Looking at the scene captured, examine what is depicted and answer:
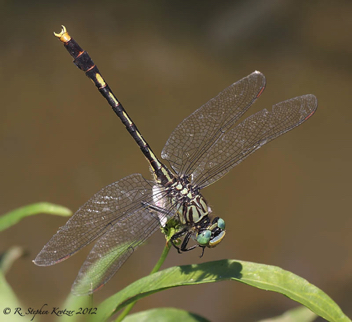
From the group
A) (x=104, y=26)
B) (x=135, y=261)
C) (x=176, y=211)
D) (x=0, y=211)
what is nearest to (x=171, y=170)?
(x=176, y=211)

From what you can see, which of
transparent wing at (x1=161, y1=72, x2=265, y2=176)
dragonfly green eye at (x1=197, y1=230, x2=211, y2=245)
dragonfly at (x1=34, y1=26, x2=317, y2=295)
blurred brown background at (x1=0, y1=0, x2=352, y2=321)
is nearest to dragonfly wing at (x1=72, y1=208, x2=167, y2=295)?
dragonfly at (x1=34, y1=26, x2=317, y2=295)

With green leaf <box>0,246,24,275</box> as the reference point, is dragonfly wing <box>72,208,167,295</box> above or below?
below

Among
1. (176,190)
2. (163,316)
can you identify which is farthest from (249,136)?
(163,316)

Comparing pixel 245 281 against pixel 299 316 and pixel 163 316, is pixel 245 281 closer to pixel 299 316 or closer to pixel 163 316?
pixel 163 316

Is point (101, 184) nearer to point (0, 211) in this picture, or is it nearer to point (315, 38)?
point (0, 211)

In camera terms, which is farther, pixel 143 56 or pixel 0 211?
pixel 143 56

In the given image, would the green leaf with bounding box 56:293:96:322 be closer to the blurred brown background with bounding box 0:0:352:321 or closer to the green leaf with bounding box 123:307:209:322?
the green leaf with bounding box 123:307:209:322
